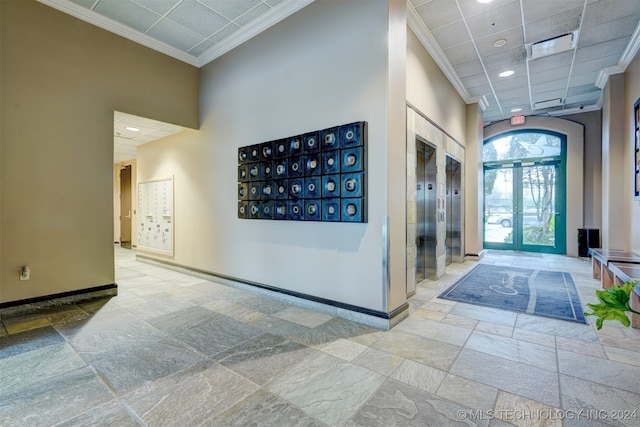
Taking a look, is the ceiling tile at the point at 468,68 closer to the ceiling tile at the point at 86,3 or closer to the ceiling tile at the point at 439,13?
the ceiling tile at the point at 439,13

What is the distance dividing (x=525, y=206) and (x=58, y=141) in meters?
10.1

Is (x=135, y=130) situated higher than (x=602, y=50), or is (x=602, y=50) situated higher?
(x=602, y=50)

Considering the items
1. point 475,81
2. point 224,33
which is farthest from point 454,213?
point 224,33

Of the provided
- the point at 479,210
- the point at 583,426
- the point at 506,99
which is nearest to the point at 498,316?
the point at 583,426

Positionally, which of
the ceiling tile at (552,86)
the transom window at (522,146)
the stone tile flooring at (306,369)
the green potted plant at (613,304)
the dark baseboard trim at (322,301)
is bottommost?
the stone tile flooring at (306,369)

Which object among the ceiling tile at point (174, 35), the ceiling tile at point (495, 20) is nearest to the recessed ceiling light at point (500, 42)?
the ceiling tile at point (495, 20)

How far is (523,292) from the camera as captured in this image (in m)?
4.16

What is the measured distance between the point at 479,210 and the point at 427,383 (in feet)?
19.7

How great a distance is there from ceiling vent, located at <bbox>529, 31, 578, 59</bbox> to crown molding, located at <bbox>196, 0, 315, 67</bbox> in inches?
148

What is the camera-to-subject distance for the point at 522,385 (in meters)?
1.97

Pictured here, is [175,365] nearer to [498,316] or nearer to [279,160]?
[279,160]

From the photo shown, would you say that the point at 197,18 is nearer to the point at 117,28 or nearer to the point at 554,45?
the point at 117,28

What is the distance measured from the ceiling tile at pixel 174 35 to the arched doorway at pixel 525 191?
26.9ft

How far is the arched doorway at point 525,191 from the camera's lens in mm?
7781
